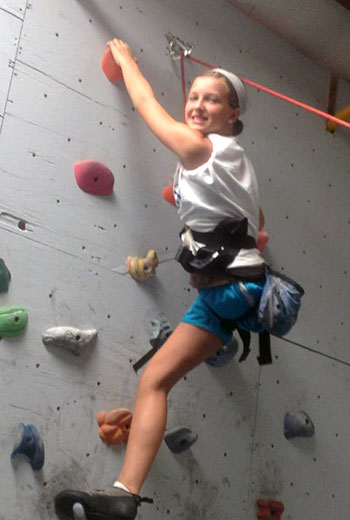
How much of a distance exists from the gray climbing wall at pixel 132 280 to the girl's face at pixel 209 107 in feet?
1.41

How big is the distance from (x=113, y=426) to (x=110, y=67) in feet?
3.88

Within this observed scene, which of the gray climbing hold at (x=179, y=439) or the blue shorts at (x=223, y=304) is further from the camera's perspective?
the gray climbing hold at (x=179, y=439)

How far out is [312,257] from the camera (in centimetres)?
270

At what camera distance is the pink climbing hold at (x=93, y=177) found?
2.06 m

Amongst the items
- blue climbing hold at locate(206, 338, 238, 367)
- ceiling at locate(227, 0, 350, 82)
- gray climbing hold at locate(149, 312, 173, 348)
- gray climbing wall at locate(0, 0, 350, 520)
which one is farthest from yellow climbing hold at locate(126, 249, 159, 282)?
ceiling at locate(227, 0, 350, 82)

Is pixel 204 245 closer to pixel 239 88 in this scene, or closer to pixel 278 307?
pixel 278 307

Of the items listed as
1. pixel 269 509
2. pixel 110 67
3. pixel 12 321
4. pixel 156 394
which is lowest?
pixel 269 509

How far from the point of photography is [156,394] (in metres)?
1.72

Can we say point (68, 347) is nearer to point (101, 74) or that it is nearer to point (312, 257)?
point (101, 74)

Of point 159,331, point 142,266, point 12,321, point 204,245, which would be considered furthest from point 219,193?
point 12,321

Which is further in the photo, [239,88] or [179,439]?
[179,439]

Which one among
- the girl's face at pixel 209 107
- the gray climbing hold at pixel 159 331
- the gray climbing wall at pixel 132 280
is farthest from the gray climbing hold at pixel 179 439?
the girl's face at pixel 209 107

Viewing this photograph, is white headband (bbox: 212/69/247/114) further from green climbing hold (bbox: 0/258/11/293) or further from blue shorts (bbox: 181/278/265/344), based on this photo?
green climbing hold (bbox: 0/258/11/293)

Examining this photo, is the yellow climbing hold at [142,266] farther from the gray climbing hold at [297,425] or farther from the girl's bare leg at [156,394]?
the gray climbing hold at [297,425]
